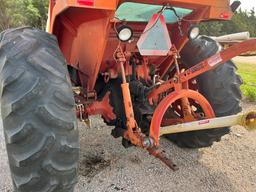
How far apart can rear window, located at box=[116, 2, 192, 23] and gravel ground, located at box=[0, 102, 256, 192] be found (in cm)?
146

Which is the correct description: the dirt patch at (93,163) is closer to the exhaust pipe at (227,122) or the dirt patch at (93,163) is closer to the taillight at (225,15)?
the exhaust pipe at (227,122)

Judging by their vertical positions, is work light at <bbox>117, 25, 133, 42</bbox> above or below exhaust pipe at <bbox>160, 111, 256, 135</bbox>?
above

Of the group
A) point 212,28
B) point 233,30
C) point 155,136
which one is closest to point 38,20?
point 212,28

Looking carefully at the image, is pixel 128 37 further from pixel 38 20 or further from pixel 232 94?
pixel 38 20

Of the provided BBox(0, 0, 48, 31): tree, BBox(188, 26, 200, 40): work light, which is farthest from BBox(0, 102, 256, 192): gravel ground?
BBox(0, 0, 48, 31): tree

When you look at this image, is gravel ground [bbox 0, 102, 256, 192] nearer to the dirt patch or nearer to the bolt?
the dirt patch

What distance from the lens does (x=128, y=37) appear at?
2.68 metres

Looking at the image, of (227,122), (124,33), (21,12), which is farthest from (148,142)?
(21,12)

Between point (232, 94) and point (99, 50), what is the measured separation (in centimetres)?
149

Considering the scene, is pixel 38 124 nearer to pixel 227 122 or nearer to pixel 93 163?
pixel 227 122

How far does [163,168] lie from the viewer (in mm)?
3529

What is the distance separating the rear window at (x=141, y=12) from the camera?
2.67 metres

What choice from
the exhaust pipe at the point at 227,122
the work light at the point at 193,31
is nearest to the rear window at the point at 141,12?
the work light at the point at 193,31

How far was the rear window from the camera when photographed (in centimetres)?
267
